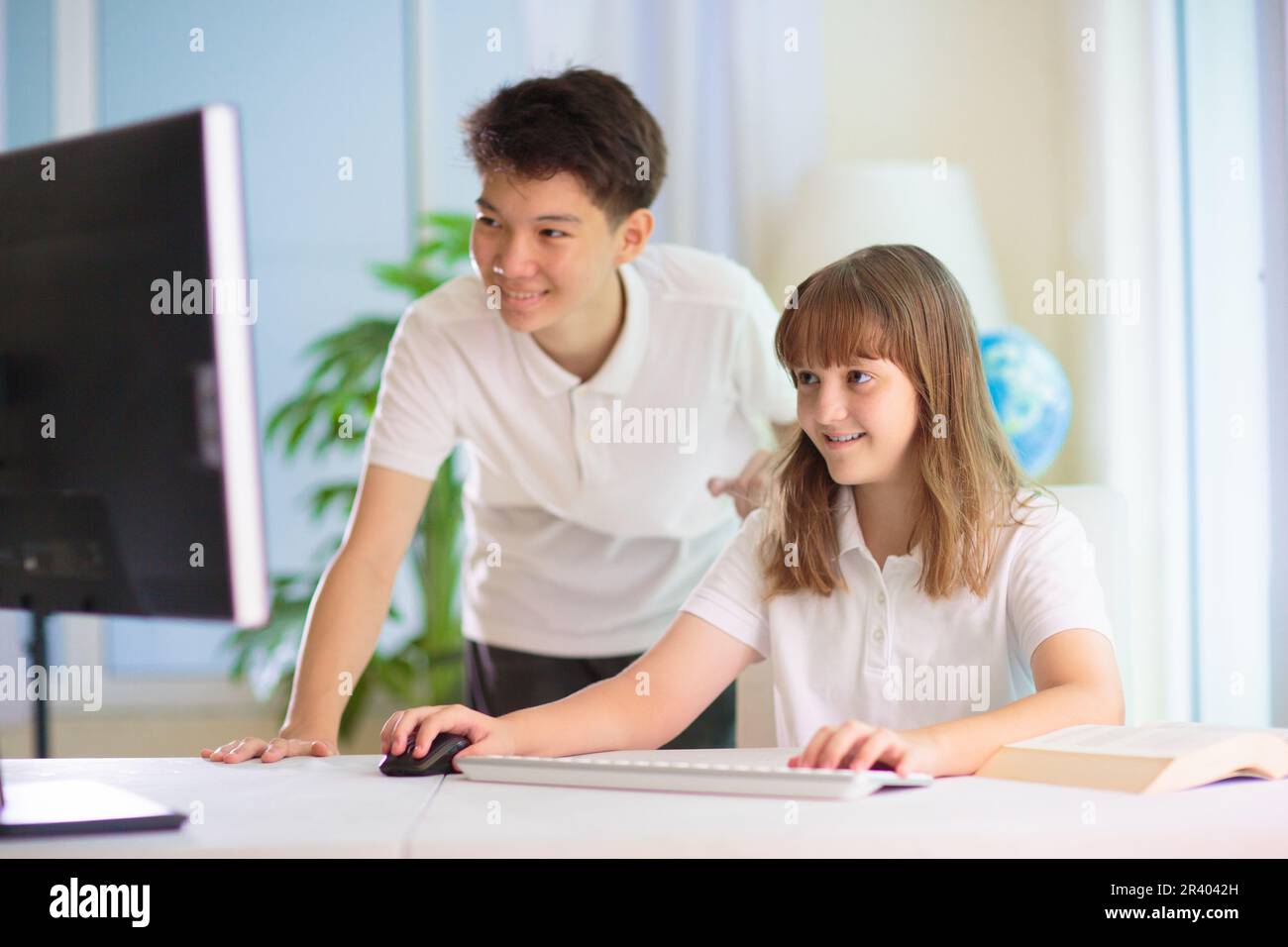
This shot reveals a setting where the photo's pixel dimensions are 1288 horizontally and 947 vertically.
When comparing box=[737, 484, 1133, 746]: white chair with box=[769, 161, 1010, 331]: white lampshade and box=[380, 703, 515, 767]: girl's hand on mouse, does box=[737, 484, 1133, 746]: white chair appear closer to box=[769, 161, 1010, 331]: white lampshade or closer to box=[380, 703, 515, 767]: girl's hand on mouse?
box=[380, 703, 515, 767]: girl's hand on mouse

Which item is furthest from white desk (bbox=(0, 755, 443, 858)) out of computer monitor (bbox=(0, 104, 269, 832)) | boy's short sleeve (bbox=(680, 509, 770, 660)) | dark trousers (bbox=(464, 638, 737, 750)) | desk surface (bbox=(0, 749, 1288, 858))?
dark trousers (bbox=(464, 638, 737, 750))

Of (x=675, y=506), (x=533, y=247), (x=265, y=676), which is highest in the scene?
(x=533, y=247)

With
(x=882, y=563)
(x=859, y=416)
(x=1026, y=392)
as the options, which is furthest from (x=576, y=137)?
(x=1026, y=392)

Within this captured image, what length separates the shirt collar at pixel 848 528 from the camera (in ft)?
4.40

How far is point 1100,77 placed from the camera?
2463 mm

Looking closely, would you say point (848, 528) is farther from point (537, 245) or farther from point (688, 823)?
point (688, 823)

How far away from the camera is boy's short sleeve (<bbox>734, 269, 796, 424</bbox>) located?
1787 mm

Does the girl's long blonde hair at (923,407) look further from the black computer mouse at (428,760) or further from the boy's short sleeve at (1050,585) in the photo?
the black computer mouse at (428,760)

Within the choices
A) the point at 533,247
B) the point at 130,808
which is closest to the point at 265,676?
the point at 533,247

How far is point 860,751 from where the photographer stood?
0.93 metres

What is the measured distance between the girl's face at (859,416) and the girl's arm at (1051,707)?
256 mm

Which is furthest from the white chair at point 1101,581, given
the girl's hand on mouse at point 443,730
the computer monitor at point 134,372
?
the computer monitor at point 134,372
